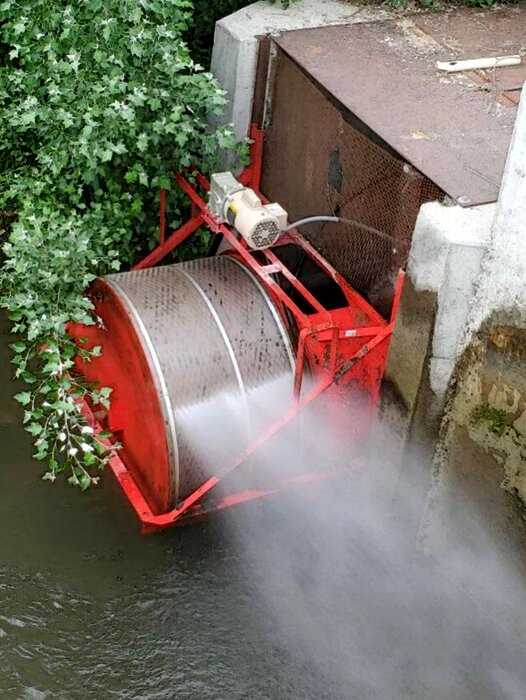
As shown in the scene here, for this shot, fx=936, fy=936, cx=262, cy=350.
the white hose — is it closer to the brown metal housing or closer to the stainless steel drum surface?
the brown metal housing

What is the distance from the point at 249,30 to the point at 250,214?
7.07 ft

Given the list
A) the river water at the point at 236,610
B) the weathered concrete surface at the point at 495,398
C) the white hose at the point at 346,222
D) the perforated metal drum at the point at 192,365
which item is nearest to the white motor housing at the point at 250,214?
Answer: the white hose at the point at 346,222

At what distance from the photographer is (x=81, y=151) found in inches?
299

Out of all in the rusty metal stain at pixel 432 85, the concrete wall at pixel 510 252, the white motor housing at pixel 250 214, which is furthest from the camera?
the white motor housing at pixel 250 214

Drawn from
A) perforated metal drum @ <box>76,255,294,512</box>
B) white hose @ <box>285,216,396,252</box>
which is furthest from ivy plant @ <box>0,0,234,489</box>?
white hose @ <box>285,216,396,252</box>

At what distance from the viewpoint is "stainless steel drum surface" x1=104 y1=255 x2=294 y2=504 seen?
7070 mm

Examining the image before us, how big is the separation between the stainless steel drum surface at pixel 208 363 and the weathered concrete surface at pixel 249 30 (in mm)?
2050

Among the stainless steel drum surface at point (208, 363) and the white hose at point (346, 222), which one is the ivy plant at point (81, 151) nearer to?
the stainless steel drum surface at point (208, 363)

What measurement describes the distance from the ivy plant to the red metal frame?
0.67 m

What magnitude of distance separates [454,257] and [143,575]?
371cm

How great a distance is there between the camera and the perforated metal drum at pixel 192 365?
7078 mm

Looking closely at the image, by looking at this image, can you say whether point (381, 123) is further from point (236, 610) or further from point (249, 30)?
point (236, 610)

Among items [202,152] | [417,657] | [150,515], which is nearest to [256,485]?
[150,515]

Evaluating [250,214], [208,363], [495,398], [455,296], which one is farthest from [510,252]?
[208,363]
